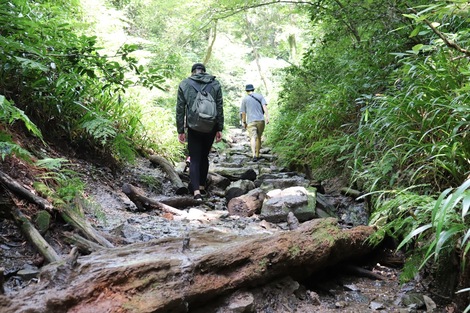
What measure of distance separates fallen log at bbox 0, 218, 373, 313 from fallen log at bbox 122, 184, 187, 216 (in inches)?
A: 69.4

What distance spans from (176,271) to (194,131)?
12.4 feet

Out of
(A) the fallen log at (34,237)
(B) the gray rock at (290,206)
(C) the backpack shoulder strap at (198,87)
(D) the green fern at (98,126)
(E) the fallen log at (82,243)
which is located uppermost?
(C) the backpack shoulder strap at (198,87)

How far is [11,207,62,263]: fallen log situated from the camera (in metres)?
2.32

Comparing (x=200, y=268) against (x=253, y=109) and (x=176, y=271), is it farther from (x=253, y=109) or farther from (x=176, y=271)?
(x=253, y=109)

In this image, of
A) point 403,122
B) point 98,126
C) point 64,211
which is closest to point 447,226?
point 403,122

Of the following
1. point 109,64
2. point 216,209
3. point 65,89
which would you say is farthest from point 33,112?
point 216,209

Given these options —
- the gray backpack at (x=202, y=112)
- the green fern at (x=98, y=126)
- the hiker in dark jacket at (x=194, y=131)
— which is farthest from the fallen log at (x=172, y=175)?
the green fern at (x=98, y=126)

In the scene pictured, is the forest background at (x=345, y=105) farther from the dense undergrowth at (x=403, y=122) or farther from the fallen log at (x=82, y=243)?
the fallen log at (x=82, y=243)

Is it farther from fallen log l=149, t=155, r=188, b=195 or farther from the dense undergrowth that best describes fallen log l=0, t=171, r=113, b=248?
fallen log l=149, t=155, r=188, b=195

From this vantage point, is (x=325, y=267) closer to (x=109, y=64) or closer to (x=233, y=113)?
(x=109, y=64)

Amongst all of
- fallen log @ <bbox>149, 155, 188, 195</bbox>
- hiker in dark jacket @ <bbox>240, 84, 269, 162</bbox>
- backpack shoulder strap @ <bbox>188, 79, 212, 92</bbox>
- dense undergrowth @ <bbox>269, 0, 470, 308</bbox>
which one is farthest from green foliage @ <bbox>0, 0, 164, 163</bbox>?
hiker in dark jacket @ <bbox>240, 84, 269, 162</bbox>

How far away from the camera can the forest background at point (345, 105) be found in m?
2.59

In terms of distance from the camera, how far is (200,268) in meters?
2.14

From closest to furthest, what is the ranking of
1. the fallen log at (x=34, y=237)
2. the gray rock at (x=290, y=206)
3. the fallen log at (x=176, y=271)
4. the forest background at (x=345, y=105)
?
the fallen log at (x=176, y=271), the fallen log at (x=34, y=237), the forest background at (x=345, y=105), the gray rock at (x=290, y=206)
